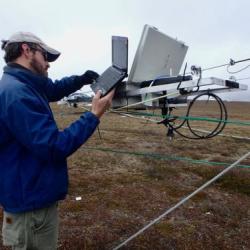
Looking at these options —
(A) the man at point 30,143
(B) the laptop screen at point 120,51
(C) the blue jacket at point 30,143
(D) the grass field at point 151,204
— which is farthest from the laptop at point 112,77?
(D) the grass field at point 151,204

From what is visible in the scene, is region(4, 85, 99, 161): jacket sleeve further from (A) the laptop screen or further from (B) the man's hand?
(A) the laptop screen

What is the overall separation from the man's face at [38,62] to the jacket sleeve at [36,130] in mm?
233

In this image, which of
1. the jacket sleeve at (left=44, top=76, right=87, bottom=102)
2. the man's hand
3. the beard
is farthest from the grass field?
the beard

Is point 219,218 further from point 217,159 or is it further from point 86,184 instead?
point 217,159

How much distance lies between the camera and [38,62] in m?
2.50

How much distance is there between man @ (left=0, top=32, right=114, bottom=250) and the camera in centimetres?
223

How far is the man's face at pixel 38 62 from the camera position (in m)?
2.48

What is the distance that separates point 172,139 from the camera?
12828 millimetres

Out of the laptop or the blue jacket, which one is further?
the laptop

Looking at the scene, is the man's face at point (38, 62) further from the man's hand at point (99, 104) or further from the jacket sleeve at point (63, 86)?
the jacket sleeve at point (63, 86)

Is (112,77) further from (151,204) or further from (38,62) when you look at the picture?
(151,204)

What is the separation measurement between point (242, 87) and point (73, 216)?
136 inches

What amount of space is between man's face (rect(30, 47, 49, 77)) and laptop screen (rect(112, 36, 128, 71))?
1.43 m

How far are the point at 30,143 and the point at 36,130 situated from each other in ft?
0.32
